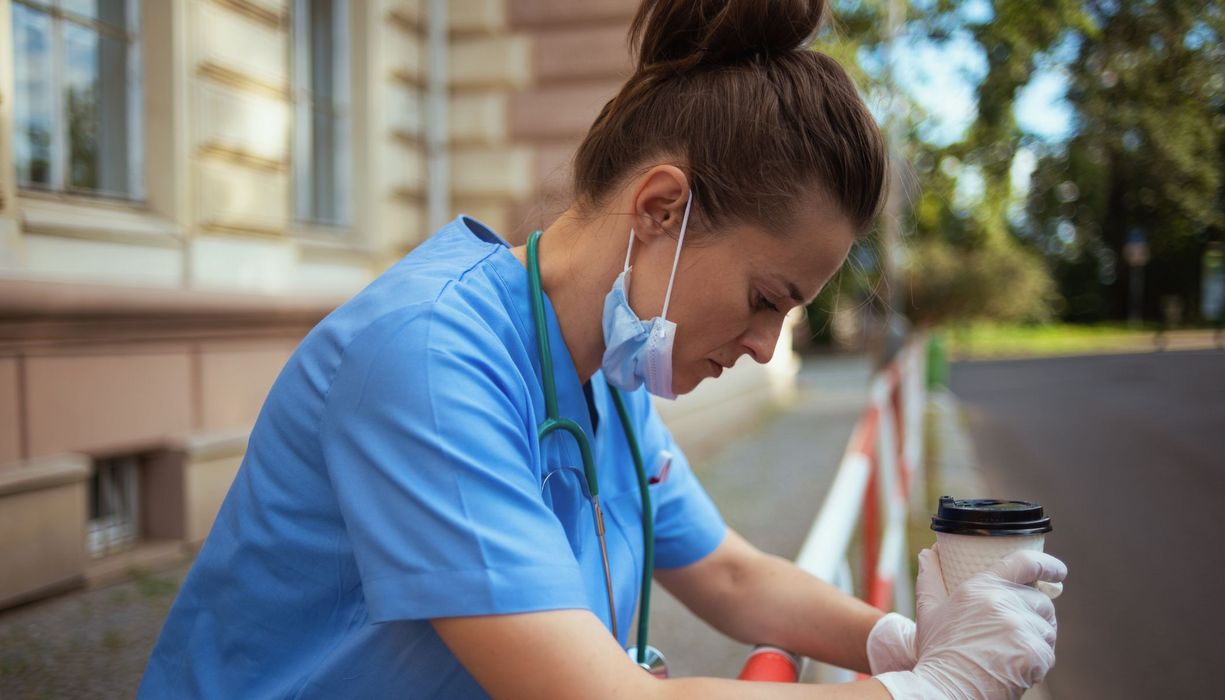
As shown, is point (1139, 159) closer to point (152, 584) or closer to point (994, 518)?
point (994, 518)

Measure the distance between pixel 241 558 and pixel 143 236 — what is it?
9.74 ft

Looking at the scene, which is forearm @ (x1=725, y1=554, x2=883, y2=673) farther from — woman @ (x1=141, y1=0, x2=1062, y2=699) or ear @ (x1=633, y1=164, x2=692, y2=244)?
ear @ (x1=633, y1=164, x2=692, y2=244)

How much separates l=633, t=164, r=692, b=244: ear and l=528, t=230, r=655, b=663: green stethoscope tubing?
165 millimetres

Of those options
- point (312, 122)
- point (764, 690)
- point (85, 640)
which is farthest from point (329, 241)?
point (764, 690)

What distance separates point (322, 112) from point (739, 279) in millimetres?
4606

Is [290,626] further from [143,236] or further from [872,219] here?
[143,236]

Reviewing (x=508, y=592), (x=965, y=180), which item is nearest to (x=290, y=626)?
(x=508, y=592)

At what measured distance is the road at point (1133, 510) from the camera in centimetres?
139

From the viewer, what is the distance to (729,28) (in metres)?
1.31

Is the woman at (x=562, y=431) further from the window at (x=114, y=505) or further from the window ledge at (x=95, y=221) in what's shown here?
the window at (x=114, y=505)

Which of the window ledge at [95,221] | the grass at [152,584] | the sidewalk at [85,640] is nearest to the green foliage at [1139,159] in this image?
the sidewalk at [85,640]

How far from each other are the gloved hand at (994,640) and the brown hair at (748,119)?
1.73 feet

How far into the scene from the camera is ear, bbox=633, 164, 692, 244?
1.29m

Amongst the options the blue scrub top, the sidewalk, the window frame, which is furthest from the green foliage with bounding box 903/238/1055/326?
the window frame
